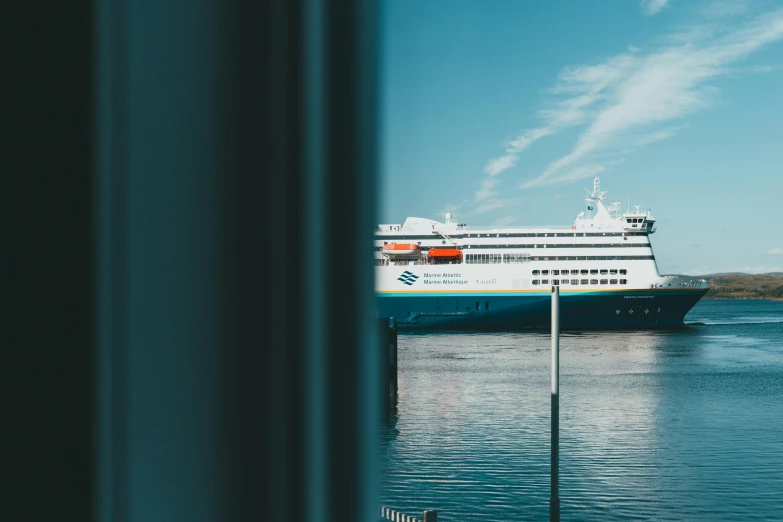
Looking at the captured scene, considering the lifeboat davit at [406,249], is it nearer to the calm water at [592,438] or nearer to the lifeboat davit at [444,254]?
the lifeboat davit at [444,254]

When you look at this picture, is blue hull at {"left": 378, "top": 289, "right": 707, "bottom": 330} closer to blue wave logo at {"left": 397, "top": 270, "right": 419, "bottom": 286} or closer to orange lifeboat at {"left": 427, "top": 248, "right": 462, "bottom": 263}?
blue wave logo at {"left": 397, "top": 270, "right": 419, "bottom": 286}

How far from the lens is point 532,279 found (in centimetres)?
2462

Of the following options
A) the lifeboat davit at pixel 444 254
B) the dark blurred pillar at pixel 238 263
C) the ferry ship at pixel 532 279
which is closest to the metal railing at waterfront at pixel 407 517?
the dark blurred pillar at pixel 238 263

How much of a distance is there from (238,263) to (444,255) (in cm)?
2521

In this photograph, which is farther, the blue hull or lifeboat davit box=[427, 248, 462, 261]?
lifeboat davit box=[427, 248, 462, 261]

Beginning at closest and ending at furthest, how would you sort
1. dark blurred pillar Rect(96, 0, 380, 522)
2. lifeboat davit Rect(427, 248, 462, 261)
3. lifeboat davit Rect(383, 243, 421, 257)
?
1. dark blurred pillar Rect(96, 0, 380, 522)
2. lifeboat davit Rect(383, 243, 421, 257)
3. lifeboat davit Rect(427, 248, 462, 261)

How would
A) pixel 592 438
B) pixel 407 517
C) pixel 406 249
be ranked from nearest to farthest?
pixel 407 517 → pixel 592 438 → pixel 406 249

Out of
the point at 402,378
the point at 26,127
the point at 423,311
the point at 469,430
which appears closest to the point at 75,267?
the point at 26,127

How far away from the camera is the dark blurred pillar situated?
0.43 meters

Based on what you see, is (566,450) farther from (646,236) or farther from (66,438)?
(646,236)

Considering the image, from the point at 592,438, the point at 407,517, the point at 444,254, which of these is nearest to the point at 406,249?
the point at 444,254

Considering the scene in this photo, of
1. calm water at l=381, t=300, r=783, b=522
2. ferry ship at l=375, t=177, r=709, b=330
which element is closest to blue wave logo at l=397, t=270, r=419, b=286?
ferry ship at l=375, t=177, r=709, b=330

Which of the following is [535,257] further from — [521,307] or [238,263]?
[238,263]

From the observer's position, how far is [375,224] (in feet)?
1.66
